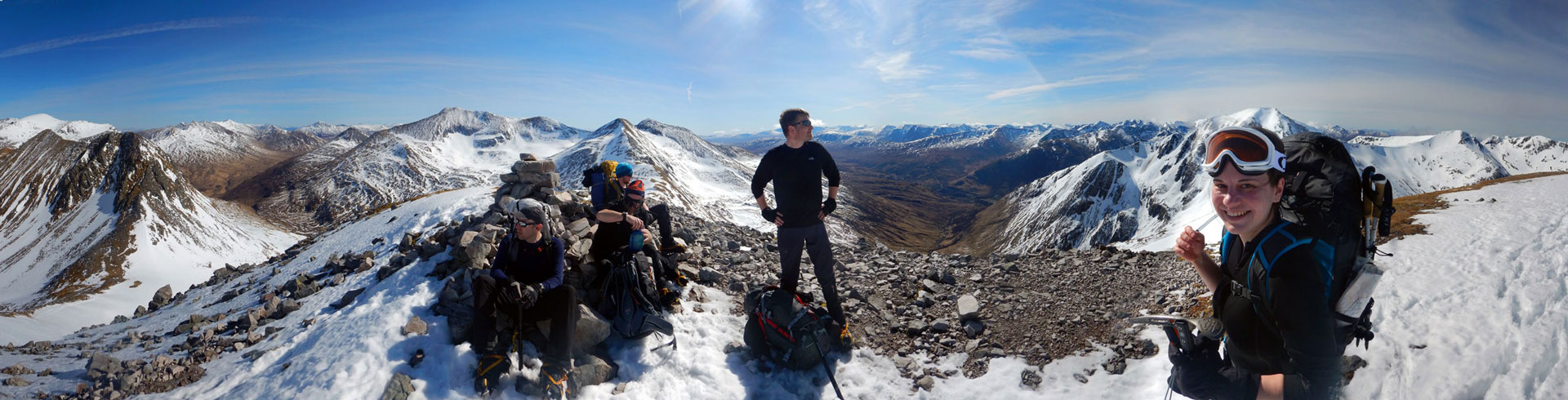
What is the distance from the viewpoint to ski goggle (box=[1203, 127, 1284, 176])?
335 centimetres

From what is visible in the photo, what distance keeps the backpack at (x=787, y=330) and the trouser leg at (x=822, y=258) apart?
35cm

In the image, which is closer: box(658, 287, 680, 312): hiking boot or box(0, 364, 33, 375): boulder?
box(0, 364, 33, 375): boulder

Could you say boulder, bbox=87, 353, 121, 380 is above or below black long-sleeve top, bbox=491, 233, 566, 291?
below

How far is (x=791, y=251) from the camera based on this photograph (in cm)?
855

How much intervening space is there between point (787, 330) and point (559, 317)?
3.54 meters

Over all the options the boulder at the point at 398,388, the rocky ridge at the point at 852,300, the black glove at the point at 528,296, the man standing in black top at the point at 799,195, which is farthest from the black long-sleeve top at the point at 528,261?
the man standing in black top at the point at 799,195

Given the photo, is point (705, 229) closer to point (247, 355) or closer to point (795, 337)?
point (795, 337)

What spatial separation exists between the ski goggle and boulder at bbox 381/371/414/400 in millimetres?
9054

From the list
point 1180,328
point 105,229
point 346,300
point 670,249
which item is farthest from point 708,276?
point 105,229

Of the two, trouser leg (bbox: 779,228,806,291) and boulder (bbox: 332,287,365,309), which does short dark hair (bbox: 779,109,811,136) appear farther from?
boulder (bbox: 332,287,365,309)

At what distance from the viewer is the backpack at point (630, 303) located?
8477 mm

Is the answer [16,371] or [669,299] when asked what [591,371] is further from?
[16,371]

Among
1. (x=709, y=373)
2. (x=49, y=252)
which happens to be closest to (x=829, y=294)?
(x=709, y=373)

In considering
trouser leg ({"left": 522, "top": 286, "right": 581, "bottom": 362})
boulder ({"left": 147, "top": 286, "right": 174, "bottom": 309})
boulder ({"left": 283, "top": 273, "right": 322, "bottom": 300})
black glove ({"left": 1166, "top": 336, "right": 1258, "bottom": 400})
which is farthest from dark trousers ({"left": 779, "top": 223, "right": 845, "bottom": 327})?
boulder ({"left": 147, "top": 286, "right": 174, "bottom": 309})
